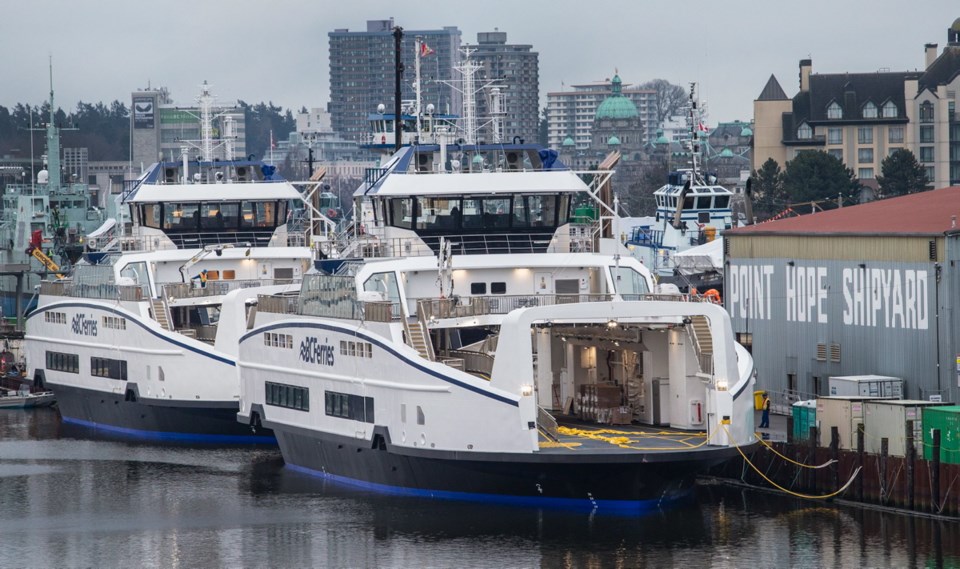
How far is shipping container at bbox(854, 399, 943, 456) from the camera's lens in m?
36.1

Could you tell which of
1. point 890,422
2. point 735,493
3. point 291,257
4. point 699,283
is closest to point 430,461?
point 735,493

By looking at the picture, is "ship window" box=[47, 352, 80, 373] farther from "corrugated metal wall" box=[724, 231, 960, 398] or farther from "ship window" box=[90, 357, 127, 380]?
"corrugated metal wall" box=[724, 231, 960, 398]

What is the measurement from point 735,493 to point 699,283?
36769mm

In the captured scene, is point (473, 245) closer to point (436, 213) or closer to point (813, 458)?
point (436, 213)

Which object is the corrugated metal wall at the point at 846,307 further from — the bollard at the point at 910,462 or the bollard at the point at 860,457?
the bollard at the point at 910,462

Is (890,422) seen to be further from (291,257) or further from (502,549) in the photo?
(291,257)

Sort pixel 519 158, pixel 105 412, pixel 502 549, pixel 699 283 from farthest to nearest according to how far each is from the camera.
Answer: pixel 699 283, pixel 105 412, pixel 519 158, pixel 502 549

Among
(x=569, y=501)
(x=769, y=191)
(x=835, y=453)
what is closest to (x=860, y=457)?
(x=835, y=453)

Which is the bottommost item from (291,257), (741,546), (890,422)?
(741,546)

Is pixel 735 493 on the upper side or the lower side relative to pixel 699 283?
lower

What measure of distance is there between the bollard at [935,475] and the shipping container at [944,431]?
0.55ft

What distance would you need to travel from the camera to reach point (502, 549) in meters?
34.6

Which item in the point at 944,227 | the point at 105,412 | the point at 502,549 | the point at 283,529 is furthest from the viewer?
the point at 105,412

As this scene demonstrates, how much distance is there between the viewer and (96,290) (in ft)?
185
